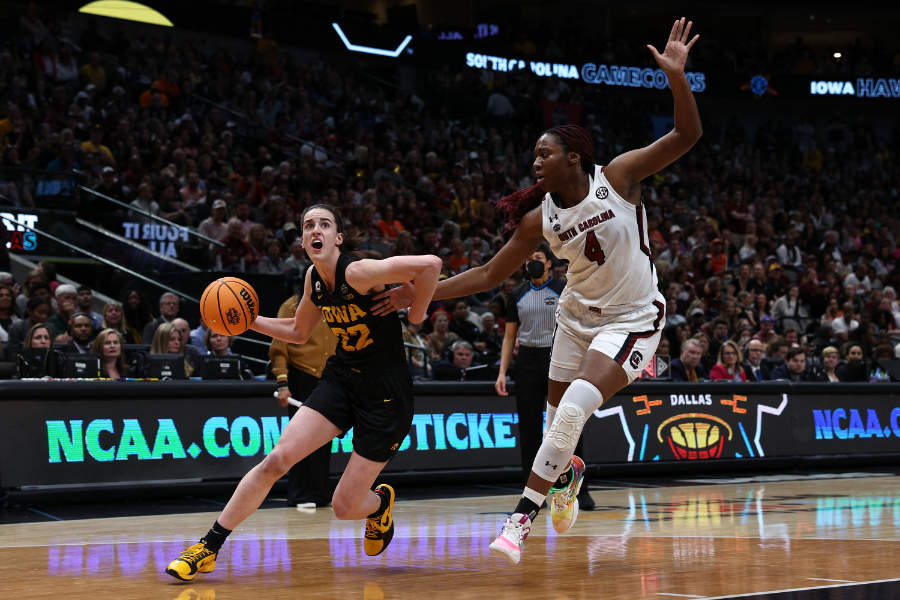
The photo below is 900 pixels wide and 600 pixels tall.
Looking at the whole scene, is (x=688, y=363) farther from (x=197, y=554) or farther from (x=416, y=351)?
(x=197, y=554)

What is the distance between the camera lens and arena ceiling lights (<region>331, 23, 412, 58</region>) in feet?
90.0

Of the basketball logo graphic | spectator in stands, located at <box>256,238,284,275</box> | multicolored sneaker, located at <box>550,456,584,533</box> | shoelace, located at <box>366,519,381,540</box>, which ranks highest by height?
spectator in stands, located at <box>256,238,284,275</box>

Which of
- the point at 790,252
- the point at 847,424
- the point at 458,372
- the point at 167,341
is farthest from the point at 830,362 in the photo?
the point at 790,252

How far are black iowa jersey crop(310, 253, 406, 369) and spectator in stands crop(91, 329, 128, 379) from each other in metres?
5.15

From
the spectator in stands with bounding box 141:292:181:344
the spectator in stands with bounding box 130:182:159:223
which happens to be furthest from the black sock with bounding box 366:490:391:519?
the spectator in stands with bounding box 130:182:159:223

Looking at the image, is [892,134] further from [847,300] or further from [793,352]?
[793,352]

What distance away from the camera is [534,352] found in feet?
31.3

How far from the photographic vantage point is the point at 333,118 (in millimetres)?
23672

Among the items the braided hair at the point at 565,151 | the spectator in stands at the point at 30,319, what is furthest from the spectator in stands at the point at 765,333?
the braided hair at the point at 565,151

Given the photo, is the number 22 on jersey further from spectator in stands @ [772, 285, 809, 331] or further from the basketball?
spectator in stands @ [772, 285, 809, 331]

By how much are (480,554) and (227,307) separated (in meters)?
2.17

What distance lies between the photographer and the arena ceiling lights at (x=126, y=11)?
2386 cm

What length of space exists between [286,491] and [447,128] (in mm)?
Result: 16623

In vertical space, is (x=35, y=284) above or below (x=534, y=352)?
above
